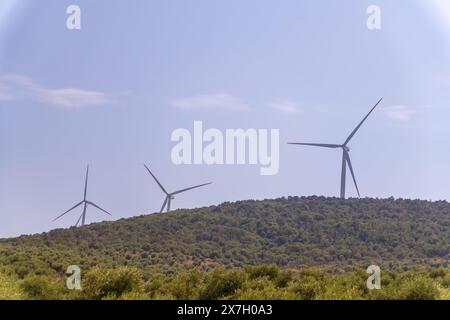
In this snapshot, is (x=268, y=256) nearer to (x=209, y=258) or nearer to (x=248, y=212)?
(x=209, y=258)

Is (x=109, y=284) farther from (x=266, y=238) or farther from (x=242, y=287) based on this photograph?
(x=266, y=238)

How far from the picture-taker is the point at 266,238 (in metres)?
101

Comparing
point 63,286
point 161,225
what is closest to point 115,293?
point 63,286

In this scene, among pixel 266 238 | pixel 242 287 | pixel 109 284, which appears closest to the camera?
pixel 109 284

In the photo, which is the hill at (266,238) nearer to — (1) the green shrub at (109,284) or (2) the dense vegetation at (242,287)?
(2) the dense vegetation at (242,287)

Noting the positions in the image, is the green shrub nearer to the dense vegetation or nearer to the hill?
the dense vegetation

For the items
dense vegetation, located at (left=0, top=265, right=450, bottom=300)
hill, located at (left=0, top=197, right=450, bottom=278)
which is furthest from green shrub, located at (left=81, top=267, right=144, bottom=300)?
hill, located at (left=0, top=197, right=450, bottom=278)

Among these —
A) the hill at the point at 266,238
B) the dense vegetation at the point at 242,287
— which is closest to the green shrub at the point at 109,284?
the dense vegetation at the point at 242,287

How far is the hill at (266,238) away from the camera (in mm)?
75688

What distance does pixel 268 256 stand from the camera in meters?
84.1

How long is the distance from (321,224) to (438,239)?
82.9 feet

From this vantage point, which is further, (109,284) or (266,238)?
(266,238)

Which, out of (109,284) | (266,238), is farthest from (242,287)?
(266,238)
